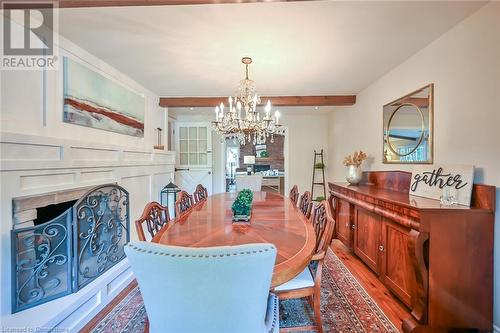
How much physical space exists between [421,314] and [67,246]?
272 centimetres

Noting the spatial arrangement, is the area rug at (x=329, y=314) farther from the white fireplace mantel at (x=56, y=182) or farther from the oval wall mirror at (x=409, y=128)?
the oval wall mirror at (x=409, y=128)

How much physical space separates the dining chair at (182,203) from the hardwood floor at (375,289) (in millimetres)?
1946

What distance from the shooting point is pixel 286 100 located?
13.9 ft

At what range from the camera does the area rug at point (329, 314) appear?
181 cm

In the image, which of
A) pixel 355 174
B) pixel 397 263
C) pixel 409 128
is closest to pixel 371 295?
pixel 397 263

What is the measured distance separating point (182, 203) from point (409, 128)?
8.66ft

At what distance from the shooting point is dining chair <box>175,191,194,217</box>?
2247mm

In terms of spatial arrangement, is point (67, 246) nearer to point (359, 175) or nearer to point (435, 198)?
point (435, 198)

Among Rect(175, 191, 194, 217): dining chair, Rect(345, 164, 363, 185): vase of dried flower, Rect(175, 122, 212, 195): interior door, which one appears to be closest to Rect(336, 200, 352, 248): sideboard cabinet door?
Rect(345, 164, 363, 185): vase of dried flower

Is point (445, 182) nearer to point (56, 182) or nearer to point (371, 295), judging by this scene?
point (371, 295)

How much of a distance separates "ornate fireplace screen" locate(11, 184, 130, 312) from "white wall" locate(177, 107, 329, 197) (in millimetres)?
4307

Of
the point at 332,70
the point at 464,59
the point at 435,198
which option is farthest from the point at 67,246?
the point at 464,59

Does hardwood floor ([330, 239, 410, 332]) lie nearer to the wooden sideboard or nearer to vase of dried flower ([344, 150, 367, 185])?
the wooden sideboard

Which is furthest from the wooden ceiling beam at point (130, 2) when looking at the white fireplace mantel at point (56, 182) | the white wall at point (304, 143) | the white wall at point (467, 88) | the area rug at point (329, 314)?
the white wall at point (304, 143)
